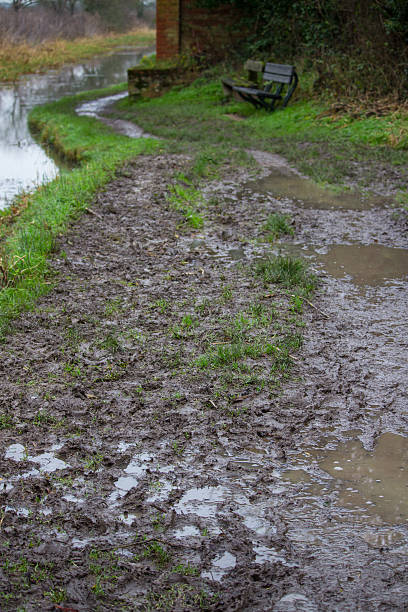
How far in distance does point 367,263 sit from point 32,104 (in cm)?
1591

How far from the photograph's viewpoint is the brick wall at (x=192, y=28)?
19.0 m

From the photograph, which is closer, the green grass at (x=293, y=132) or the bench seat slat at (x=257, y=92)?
the green grass at (x=293, y=132)

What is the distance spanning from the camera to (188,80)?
60.8 feet

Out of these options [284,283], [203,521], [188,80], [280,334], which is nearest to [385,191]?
[284,283]

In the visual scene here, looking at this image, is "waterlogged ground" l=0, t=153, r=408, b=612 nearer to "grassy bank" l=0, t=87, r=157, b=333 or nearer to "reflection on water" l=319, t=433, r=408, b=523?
"reflection on water" l=319, t=433, r=408, b=523

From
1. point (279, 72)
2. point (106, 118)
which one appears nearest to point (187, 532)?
point (279, 72)

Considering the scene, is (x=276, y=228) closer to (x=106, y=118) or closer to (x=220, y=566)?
(x=220, y=566)

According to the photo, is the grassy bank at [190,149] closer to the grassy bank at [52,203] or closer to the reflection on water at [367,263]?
the grassy bank at [52,203]

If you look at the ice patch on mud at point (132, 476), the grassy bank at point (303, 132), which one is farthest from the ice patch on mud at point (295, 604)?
the grassy bank at point (303, 132)

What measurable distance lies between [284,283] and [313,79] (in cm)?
1030

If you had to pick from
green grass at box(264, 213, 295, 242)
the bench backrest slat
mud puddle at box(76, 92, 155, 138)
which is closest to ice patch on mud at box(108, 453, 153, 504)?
green grass at box(264, 213, 295, 242)

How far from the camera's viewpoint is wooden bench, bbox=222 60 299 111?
14.2 m

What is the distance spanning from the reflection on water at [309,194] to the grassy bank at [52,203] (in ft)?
7.98

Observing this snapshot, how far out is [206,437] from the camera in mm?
3652
